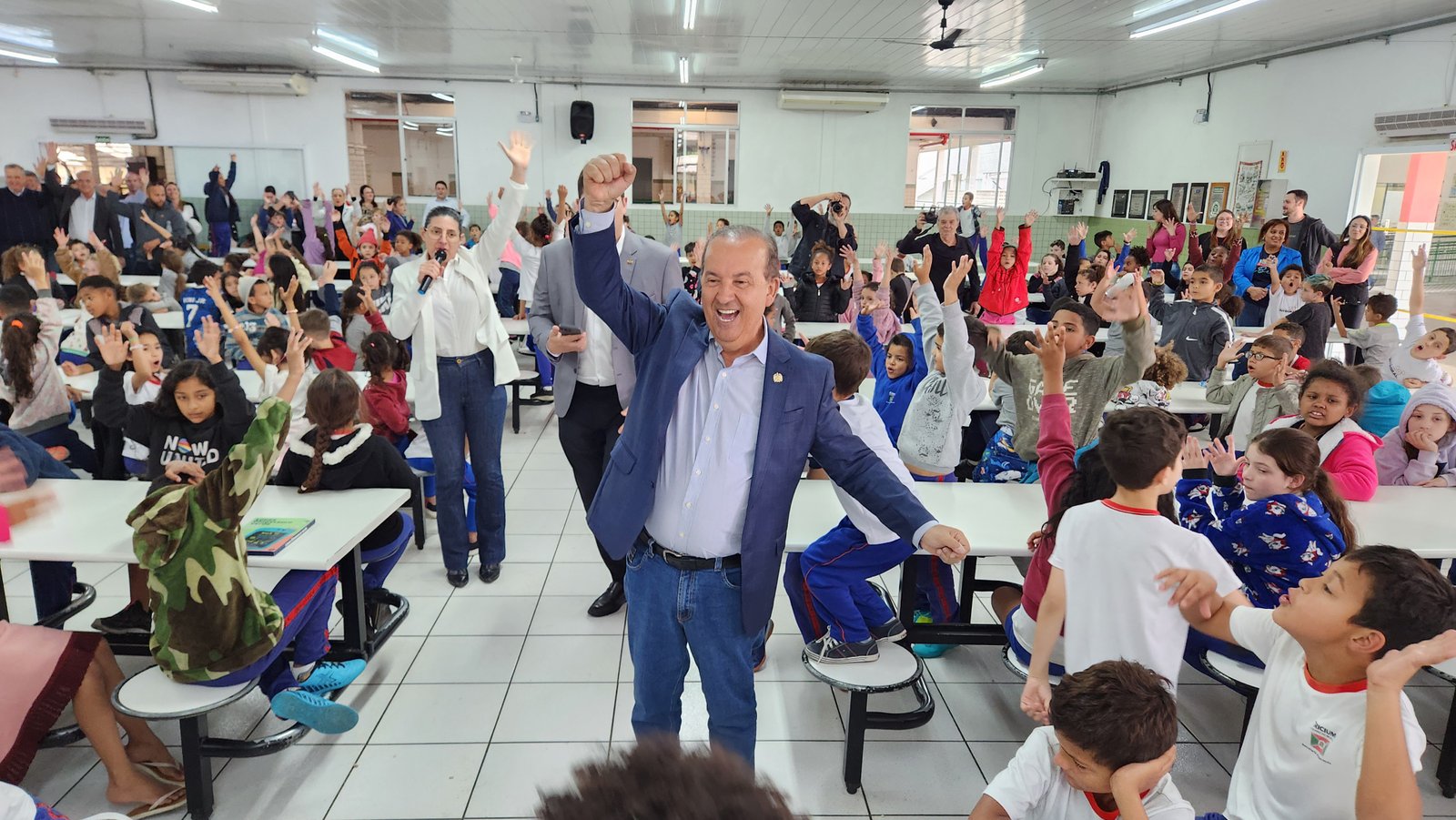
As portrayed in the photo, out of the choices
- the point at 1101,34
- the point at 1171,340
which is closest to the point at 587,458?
the point at 1171,340

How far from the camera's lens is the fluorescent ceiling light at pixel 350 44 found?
29.9ft

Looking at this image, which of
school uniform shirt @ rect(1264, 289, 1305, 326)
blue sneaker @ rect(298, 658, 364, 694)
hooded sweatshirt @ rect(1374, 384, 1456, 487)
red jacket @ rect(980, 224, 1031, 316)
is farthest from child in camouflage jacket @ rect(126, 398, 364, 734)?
school uniform shirt @ rect(1264, 289, 1305, 326)

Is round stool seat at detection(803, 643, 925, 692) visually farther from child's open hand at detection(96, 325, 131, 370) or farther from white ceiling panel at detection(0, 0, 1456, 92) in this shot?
white ceiling panel at detection(0, 0, 1456, 92)

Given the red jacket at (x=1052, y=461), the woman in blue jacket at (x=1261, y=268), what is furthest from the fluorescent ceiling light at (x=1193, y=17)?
the red jacket at (x=1052, y=461)

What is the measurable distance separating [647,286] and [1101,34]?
750cm

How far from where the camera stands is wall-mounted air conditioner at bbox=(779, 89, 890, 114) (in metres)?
12.6

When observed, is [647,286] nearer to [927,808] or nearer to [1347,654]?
[927,808]

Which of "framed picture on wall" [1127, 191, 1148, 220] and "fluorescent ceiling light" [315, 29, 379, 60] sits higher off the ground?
"fluorescent ceiling light" [315, 29, 379, 60]

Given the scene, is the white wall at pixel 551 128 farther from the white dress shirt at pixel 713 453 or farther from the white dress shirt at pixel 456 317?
the white dress shirt at pixel 713 453

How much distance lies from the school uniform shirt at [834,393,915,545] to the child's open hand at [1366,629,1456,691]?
1117 mm

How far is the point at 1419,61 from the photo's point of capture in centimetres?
731

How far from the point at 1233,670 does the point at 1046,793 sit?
3.50 ft

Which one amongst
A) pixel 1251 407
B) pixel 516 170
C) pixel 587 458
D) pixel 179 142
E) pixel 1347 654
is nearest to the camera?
pixel 1347 654

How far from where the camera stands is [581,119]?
12.7 metres
